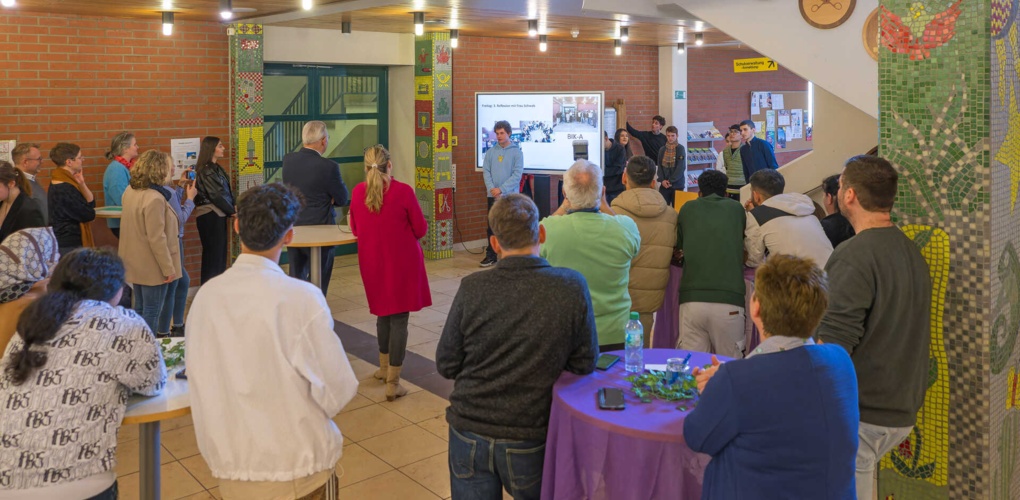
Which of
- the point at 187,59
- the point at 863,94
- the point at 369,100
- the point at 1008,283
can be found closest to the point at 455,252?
the point at 369,100

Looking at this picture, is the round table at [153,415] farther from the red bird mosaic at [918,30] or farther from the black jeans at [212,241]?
the black jeans at [212,241]

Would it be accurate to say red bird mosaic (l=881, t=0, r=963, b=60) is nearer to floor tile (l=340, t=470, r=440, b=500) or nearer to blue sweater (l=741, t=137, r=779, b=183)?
floor tile (l=340, t=470, r=440, b=500)

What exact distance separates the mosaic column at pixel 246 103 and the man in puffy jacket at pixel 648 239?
558 centimetres

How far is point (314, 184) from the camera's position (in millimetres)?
6699

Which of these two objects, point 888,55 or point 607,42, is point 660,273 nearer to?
point 888,55

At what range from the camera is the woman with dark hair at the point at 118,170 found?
24.6ft

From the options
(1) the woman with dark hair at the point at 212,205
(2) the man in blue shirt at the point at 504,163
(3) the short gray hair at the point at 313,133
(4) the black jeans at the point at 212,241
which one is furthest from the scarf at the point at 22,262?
(2) the man in blue shirt at the point at 504,163

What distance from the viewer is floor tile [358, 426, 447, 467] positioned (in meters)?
4.74

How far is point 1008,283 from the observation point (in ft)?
11.2

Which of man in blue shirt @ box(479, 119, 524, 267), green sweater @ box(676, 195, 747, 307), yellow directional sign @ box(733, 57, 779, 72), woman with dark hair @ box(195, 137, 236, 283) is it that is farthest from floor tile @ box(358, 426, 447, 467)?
yellow directional sign @ box(733, 57, 779, 72)

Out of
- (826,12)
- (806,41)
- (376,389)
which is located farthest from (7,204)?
(826,12)

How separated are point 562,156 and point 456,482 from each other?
7.35 metres

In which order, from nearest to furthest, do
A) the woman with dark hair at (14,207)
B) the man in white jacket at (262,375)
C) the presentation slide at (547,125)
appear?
the man in white jacket at (262,375) → the woman with dark hair at (14,207) → the presentation slide at (547,125)

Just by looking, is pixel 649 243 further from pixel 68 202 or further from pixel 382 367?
pixel 68 202
